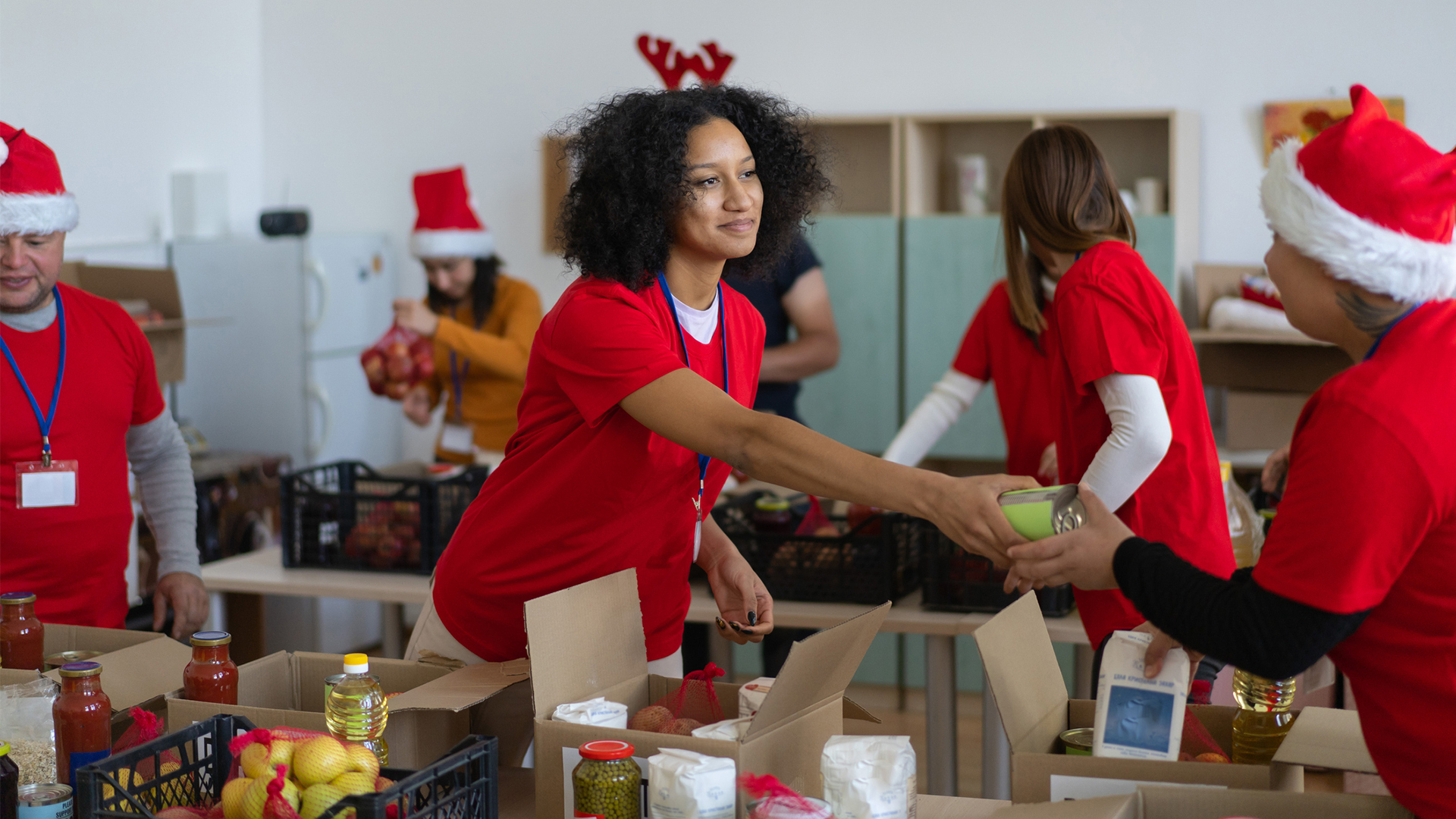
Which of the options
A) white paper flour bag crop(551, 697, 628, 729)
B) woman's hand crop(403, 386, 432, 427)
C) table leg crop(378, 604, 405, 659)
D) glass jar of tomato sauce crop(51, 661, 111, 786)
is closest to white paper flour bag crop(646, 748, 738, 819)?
white paper flour bag crop(551, 697, 628, 729)

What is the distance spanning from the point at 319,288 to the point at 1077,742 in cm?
386

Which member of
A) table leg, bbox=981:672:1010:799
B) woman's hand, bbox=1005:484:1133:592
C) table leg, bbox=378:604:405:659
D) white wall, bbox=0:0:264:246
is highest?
white wall, bbox=0:0:264:246

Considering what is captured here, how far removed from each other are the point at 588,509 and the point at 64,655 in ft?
2.47

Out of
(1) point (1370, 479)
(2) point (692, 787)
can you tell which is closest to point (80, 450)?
(2) point (692, 787)

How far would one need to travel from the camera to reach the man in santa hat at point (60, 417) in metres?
2.08

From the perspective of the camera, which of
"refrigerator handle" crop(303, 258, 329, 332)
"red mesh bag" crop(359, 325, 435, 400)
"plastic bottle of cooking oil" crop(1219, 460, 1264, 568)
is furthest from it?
"refrigerator handle" crop(303, 258, 329, 332)

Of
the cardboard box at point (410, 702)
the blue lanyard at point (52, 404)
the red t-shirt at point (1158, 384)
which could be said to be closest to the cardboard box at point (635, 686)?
the cardboard box at point (410, 702)

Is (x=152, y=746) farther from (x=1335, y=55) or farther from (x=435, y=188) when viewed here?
(x=1335, y=55)

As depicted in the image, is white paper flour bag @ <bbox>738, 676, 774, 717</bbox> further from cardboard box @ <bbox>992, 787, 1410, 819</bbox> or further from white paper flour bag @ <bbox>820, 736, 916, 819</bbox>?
cardboard box @ <bbox>992, 787, 1410, 819</bbox>

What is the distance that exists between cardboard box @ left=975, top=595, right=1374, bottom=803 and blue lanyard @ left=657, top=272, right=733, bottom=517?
464 mm

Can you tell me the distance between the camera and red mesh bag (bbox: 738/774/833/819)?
1.18 metres

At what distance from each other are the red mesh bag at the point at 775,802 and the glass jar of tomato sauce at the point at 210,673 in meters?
0.67

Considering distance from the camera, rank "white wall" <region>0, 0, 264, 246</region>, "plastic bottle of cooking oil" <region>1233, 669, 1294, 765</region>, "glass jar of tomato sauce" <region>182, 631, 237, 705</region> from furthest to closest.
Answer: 1. "white wall" <region>0, 0, 264, 246</region>
2. "glass jar of tomato sauce" <region>182, 631, 237, 705</region>
3. "plastic bottle of cooking oil" <region>1233, 669, 1294, 765</region>

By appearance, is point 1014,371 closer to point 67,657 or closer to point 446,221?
point 67,657
